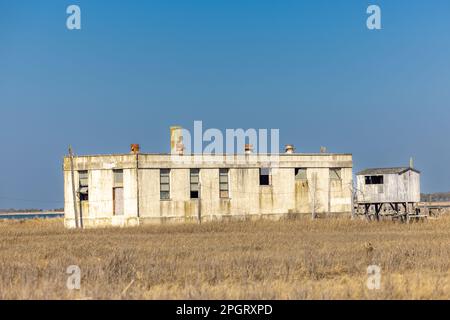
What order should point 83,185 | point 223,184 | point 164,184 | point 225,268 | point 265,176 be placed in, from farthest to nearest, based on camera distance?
point 265,176
point 223,184
point 83,185
point 164,184
point 225,268

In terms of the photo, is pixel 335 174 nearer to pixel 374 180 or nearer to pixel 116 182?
Result: pixel 374 180

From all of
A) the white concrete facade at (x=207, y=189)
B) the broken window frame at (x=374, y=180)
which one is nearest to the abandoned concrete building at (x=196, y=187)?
the white concrete facade at (x=207, y=189)

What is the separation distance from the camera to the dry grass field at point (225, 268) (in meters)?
15.4

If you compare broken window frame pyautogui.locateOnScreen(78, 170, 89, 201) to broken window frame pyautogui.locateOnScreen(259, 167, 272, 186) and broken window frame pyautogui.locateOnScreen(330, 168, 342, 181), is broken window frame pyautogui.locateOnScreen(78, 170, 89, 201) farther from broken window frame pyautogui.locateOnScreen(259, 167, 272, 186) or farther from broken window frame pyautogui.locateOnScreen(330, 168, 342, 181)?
broken window frame pyautogui.locateOnScreen(330, 168, 342, 181)

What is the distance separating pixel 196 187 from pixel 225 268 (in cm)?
2920

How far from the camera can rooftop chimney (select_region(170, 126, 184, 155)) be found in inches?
1940

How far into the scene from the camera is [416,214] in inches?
2031

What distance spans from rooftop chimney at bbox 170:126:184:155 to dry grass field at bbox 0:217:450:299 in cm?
1595

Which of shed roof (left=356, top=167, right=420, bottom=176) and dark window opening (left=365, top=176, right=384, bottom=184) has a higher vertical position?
shed roof (left=356, top=167, right=420, bottom=176)

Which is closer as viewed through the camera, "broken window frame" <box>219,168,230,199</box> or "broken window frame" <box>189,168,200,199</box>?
"broken window frame" <box>189,168,200,199</box>

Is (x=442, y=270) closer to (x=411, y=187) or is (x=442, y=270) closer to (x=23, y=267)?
(x=23, y=267)

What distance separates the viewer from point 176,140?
4959cm

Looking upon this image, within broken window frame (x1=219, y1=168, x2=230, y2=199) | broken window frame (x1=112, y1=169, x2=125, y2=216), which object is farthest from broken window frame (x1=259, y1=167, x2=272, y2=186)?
broken window frame (x1=112, y1=169, x2=125, y2=216)

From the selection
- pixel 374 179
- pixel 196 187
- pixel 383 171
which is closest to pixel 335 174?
pixel 374 179
